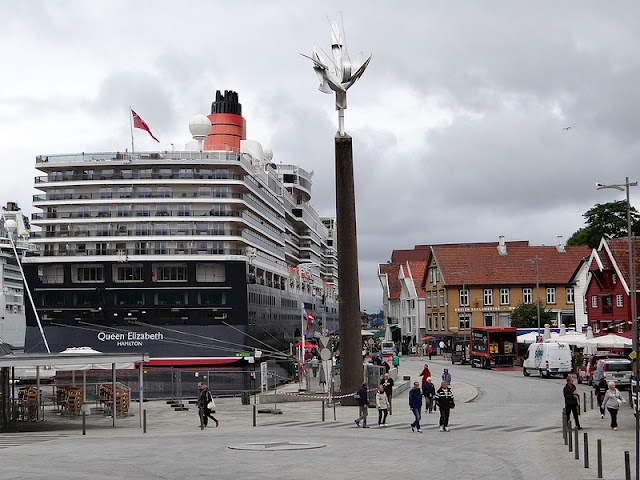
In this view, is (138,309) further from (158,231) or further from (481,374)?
(481,374)

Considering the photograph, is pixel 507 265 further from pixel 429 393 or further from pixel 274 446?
pixel 274 446

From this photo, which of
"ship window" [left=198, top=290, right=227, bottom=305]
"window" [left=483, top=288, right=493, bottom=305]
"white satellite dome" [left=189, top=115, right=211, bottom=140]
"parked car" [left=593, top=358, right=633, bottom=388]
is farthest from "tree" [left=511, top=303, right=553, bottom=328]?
"parked car" [left=593, top=358, right=633, bottom=388]

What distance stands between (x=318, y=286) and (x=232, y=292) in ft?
154

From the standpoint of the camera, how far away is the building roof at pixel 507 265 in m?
89.6

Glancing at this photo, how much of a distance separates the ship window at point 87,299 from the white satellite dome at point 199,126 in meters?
16.6

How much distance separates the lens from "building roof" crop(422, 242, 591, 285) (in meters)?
89.6

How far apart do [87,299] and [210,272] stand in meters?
8.12

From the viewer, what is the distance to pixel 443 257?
92.5m

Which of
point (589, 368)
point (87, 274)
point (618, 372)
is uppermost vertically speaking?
point (87, 274)

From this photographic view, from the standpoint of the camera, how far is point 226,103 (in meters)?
79.1

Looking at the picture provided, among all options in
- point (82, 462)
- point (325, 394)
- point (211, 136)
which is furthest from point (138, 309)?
point (82, 462)

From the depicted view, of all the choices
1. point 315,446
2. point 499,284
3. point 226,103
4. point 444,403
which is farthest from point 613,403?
point 499,284

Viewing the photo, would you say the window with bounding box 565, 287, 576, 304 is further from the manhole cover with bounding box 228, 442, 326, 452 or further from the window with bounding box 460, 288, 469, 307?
the manhole cover with bounding box 228, 442, 326, 452

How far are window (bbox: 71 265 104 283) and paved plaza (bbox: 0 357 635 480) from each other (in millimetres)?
20619
